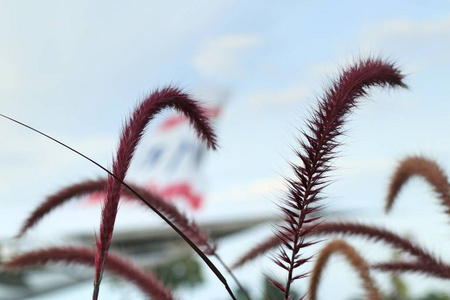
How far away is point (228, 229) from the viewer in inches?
1347

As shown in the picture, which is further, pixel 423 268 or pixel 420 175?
pixel 420 175

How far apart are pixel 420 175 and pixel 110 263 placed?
1.07 m

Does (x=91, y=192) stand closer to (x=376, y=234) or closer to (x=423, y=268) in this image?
(x=376, y=234)

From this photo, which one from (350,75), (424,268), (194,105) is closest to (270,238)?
(424,268)

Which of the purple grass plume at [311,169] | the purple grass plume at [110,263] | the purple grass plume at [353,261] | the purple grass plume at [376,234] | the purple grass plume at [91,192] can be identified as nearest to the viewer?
the purple grass plume at [311,169]

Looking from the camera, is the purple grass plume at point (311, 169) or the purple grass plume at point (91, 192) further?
the purple grass plume at point (91, 192)

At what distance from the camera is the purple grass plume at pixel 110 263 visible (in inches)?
68.4

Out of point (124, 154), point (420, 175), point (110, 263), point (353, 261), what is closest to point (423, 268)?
point (353, 261)

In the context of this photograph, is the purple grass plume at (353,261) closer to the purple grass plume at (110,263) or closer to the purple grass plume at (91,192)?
the purple grass plume at (91,192)

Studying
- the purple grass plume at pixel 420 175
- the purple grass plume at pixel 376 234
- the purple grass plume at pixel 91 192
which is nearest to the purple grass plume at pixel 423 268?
the purple grass plume at pixel 376 234

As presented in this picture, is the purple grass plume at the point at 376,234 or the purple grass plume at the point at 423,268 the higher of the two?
the purple grass plume at the point at 376,234

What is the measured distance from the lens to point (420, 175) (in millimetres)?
2213

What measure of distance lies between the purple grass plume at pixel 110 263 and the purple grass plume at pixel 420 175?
0.93 meters

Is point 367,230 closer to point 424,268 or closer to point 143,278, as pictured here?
point 424,268
